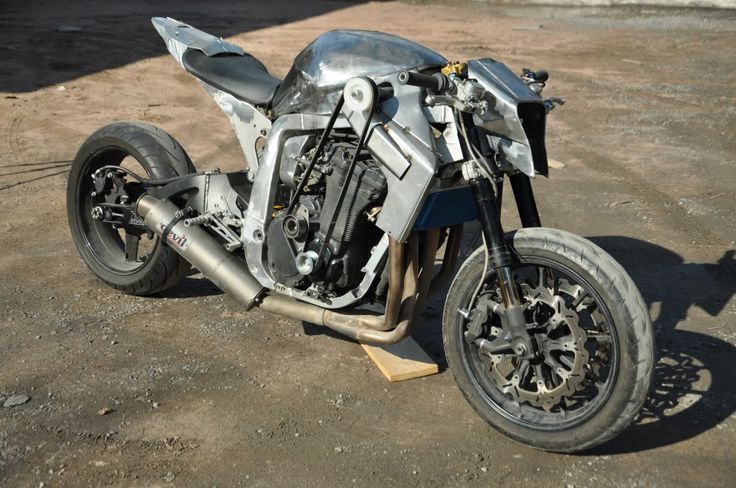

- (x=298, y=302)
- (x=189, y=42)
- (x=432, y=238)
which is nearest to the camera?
(x=432, y=238)

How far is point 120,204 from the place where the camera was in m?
5.23

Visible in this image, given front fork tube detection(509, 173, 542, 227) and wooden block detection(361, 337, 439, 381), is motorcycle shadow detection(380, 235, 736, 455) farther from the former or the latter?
front fork tube detection(509, 173, 542, 227)

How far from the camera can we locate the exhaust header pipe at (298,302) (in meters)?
3.94

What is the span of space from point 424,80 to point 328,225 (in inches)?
34.4

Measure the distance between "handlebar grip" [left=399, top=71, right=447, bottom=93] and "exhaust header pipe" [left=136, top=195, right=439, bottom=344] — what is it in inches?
27.5

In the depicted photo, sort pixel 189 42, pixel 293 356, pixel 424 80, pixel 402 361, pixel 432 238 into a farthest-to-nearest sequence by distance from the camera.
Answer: pixel 189 42 → pixel 293 356 → pixel 402 361 → pixel 432 238 → pixel 424 80

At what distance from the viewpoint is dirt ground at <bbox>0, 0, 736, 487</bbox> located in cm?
370

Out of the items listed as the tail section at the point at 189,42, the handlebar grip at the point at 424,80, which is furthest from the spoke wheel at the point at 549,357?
the tail section at the point at 189,42

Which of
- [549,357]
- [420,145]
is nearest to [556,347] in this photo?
[549,357]

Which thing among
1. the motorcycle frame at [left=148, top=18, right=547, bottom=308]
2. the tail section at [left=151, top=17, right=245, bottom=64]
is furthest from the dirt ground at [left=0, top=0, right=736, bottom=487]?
the tail section at [left=151, top=17, right=245, bottom=64]

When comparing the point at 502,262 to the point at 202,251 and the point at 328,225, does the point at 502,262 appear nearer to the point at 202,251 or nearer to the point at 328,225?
the point at 328,225

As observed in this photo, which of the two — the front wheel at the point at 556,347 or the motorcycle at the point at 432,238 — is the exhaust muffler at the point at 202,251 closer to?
the motorcycle at the point at 432,238

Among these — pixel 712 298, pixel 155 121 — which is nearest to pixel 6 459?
pixel 712 298

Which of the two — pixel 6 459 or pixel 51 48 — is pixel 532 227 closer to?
pixel 6 459
